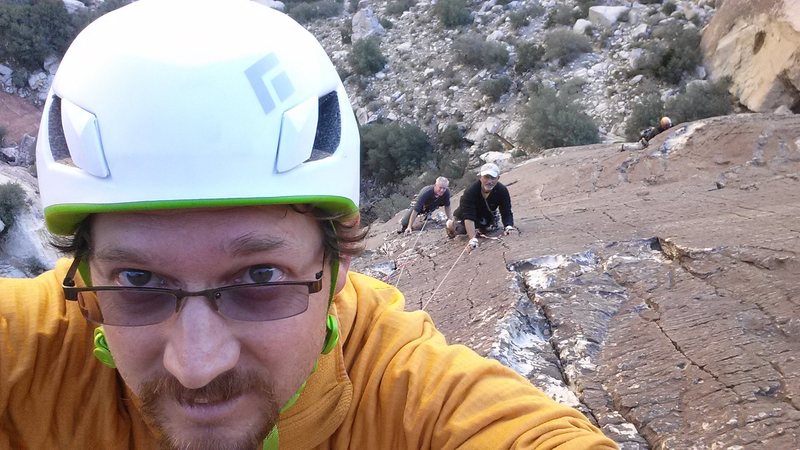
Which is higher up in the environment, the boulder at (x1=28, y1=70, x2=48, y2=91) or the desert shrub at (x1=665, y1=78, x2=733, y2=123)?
the desert shrub at (x1=665, y1=78, x2=733, y2=123)

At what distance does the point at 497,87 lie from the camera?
18438 millimetres

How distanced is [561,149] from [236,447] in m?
12.7

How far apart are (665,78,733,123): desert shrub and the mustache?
562 inches

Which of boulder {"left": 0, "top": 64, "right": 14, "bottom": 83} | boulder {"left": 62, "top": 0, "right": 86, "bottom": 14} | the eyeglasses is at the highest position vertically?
the eyeglasses

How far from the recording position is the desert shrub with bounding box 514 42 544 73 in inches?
741

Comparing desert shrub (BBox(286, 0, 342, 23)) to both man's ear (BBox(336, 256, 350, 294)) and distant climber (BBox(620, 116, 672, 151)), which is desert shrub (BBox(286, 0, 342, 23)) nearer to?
distant climber (BBox(620, 116, 672, 151))

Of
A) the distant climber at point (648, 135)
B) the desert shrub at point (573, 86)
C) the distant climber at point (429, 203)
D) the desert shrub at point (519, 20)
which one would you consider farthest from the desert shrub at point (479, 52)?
the distant climber at point (429, 203)

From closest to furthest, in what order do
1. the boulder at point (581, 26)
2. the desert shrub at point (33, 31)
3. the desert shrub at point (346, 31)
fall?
the boulder at point (581, 26) < the desert shrub at point (346, 31) < the desert shrub at point (33, 31)

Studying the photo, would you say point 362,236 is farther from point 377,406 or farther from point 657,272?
point 657,272

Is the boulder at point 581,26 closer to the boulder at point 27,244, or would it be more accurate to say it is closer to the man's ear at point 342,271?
the boulder at point 27,244

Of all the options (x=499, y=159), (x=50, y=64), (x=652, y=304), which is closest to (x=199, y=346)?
(x=652, y=304)

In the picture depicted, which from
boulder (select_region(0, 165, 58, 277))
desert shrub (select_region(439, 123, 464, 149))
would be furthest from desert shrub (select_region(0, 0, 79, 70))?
desert shrub (select_region(439, 123, 464, 149))

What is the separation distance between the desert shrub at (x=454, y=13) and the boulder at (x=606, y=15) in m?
5.32

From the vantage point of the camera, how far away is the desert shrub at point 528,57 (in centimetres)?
1881
